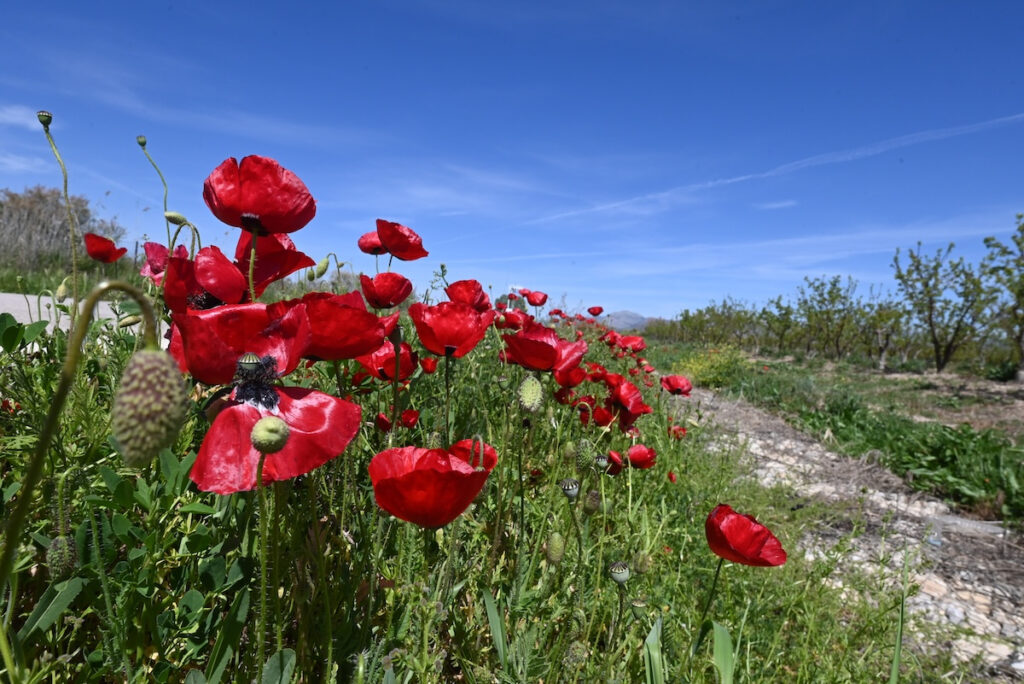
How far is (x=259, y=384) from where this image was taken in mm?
768

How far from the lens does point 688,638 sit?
5.42 feet

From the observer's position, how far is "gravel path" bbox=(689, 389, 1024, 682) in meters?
2.19

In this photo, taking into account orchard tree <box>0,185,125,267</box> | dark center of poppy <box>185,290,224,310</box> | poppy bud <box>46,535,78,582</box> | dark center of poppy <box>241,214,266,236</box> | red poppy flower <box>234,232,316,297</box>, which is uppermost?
orchard tree <box>0,185,125,267</box>

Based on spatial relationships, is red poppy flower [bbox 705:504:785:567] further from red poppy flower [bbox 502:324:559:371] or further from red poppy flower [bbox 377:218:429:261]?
red poppy flower [bbox 377:218:429:261]

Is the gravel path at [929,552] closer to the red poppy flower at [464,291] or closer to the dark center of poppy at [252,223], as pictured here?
the red poppy flower at [464,291]

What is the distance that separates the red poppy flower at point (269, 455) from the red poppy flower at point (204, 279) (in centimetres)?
23

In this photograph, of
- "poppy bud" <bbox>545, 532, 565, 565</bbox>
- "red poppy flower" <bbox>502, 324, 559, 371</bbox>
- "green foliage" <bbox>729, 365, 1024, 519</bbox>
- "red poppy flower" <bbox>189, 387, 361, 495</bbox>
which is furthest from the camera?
"green foliage" <bbox>729, 365, 1024, 519</bbox>

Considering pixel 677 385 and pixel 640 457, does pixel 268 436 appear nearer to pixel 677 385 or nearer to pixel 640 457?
pixel 640 457

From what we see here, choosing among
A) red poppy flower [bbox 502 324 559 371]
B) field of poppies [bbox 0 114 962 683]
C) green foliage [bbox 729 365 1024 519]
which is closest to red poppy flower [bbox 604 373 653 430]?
field of poppies [bbox 0 114 962 683]

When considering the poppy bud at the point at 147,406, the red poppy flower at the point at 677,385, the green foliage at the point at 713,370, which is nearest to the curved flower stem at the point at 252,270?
the poppy bud at the point at 147,406

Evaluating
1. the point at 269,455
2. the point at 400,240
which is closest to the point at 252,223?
the point at 269,455

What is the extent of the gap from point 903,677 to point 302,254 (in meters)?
2.09

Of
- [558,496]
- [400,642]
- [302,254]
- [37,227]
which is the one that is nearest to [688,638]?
[558,496]

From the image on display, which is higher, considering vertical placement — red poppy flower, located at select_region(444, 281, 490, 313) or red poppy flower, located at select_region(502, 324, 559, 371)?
red poppy flower, located at select_region(444, 281, 490, 313)
